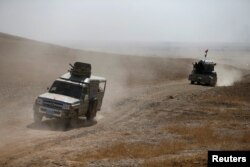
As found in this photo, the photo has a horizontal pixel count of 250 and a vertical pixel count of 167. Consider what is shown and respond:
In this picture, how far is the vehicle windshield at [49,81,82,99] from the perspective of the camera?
21.6 meters

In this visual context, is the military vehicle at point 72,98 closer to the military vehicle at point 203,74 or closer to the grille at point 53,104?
the grille at point 53,104

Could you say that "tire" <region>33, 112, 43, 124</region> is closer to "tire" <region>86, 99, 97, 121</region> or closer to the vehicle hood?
the vehicle hood

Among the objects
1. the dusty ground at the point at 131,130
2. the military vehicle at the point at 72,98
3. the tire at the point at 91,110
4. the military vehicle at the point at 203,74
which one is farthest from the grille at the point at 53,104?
the military vehicle at the point at 203,74

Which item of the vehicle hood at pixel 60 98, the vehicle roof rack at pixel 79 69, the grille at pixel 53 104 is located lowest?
the grille at pixel 53 104

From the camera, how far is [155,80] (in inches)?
2042

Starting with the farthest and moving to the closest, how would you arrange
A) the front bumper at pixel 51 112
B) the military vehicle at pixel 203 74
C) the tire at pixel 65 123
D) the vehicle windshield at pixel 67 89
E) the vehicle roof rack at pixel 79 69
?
the military vehicle at pixel 203 74, the vehicle roof rack at pixel 79 69, the vehicle windshield at pixel 67 89, the tire at pixel 65 123, the front bumper at pixel 51 112

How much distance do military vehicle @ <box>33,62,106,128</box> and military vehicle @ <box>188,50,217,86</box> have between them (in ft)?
72.3

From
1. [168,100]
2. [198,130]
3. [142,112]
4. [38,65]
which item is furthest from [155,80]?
[198,130]

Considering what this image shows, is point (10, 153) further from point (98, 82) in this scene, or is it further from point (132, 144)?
point (98, 82)

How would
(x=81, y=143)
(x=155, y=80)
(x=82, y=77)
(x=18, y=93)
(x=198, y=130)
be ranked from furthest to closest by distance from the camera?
(x=155, y=80) < (x=18, y=93) < (x=82, y=77) < (x=198, y=130) < (x=81, y=143)

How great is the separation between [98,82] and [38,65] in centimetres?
3470

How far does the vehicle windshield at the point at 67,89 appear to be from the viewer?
21647mm

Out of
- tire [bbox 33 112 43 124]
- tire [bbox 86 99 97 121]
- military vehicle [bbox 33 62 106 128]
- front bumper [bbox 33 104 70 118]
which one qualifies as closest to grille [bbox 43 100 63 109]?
military vehicle [bbox 33 62 106 128]

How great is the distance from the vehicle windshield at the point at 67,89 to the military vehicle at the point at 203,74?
2549cm
